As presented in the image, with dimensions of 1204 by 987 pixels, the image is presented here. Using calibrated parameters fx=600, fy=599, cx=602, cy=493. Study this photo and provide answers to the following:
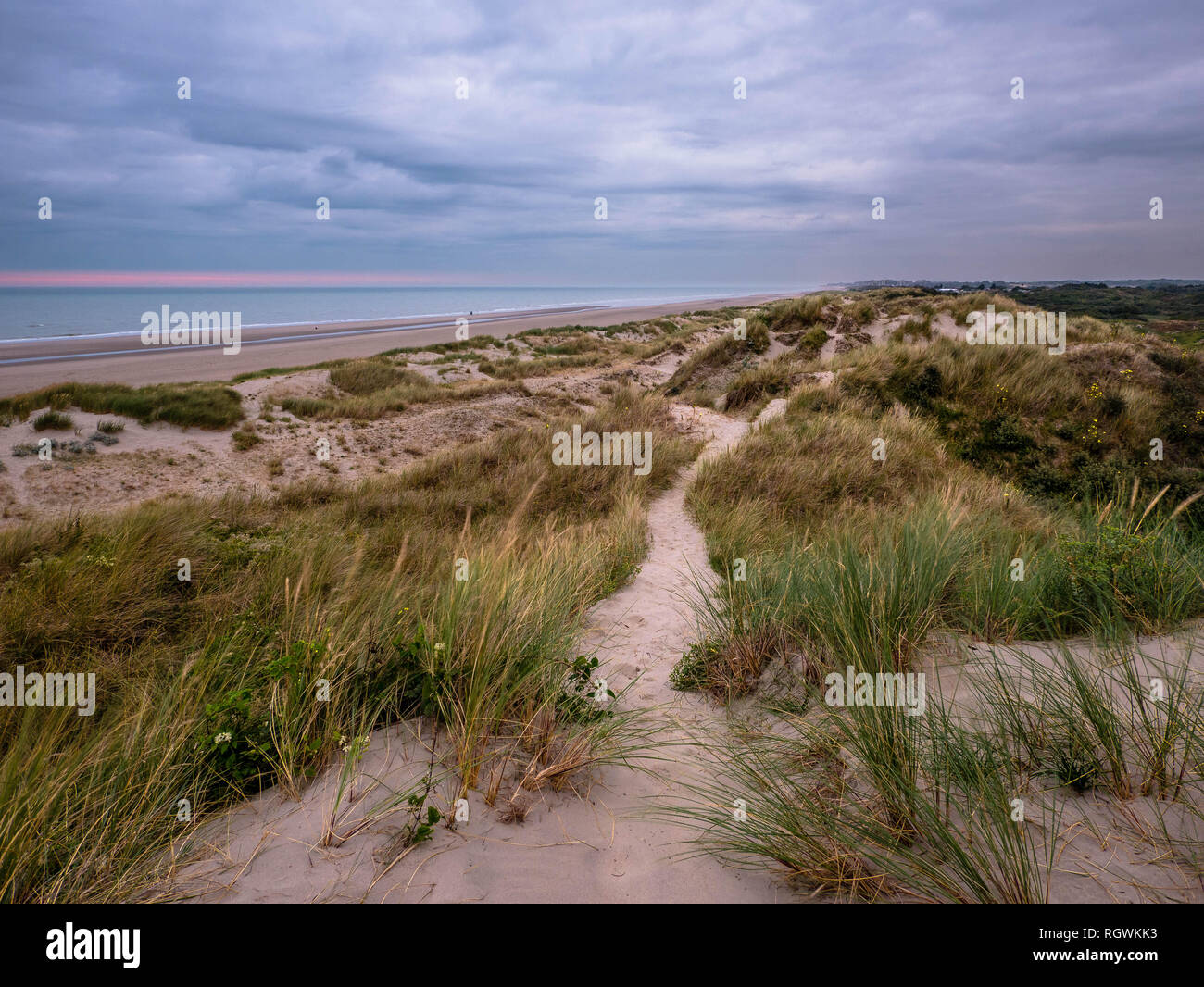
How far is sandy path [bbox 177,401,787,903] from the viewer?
227 cm

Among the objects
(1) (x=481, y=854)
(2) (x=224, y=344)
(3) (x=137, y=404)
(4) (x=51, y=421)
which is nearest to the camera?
(1) (x=481, y=854)

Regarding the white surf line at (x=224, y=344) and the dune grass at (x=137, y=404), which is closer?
the dune grass at (x=137, y=404)

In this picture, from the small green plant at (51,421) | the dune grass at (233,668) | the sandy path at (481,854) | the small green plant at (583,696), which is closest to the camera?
the sandy path at (481,854)

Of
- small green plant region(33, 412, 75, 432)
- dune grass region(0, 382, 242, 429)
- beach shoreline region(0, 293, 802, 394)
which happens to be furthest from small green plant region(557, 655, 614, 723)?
beach shoreline region(0, 293, 802, 394)

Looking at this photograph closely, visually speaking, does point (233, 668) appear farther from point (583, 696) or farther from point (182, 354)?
point (182, 354)

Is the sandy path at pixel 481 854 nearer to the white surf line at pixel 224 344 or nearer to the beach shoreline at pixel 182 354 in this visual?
the beach shoreline at pixel 182 354

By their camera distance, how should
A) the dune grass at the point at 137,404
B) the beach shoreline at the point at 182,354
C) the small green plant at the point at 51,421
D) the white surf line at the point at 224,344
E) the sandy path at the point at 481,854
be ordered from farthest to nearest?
the white surf line at the point at 224,344 < the beach shoreline at the point at 182,354 < the dune grass at the point at 137,404 < the small green plant at the point at 51,421 < the sandy path at the point at 481,854

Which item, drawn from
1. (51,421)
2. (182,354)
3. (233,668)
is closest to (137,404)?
(51,421)

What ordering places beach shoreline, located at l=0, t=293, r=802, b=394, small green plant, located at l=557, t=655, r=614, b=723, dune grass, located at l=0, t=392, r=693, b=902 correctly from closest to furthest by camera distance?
dune grass, located at l=0, t=392, r=693, b=902 → small green plant, located at l=557, t=655, r=614, b=723 → beach shoreline, located at l=0, t=293, r=802, b=394

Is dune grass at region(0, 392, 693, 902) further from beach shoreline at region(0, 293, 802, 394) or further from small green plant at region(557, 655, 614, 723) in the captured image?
beach shoreline at region(0, 293, 802, 394)

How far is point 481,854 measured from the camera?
2436 mm

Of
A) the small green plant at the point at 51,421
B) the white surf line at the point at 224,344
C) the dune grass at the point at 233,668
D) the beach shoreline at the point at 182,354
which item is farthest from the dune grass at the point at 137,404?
the white surf line at the point at 224,344

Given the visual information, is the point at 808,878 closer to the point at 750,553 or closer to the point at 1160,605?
the point at 1160,605

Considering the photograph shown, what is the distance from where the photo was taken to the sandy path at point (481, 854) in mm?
2271
